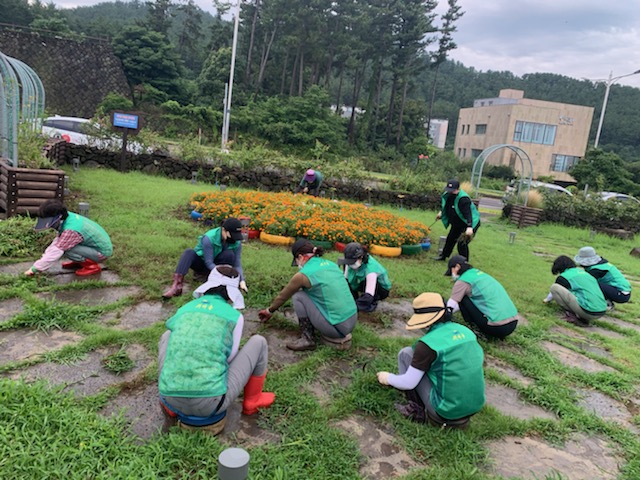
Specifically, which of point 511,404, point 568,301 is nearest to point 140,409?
point 511,404

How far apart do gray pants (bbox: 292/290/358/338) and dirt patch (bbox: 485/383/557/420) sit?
1.22m

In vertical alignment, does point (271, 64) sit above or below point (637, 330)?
above

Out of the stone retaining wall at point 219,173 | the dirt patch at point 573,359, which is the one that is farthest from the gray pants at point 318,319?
the stone retaining wall at point 219,173

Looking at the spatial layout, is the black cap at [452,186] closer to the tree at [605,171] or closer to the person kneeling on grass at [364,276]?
the person kneeling on grass at [364,276]

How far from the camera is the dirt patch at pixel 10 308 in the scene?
12.4 feet

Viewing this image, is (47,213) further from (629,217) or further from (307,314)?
(629,217)

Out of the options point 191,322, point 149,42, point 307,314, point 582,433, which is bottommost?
point 582,433

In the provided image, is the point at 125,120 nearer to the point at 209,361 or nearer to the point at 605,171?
the point at 209,361

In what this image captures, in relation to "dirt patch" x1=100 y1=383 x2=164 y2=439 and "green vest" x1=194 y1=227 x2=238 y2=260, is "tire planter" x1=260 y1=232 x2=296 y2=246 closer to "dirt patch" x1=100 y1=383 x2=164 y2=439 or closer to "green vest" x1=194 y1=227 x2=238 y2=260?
"green vest" x1=194 y1=227 x2=238 y2=260

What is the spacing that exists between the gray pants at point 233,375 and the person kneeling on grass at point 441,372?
827 mm

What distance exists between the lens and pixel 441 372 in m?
2.76

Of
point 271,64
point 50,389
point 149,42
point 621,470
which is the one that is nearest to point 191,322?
point 50,389

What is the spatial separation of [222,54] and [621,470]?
3764 cm

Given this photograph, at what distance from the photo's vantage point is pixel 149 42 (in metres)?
32.6
